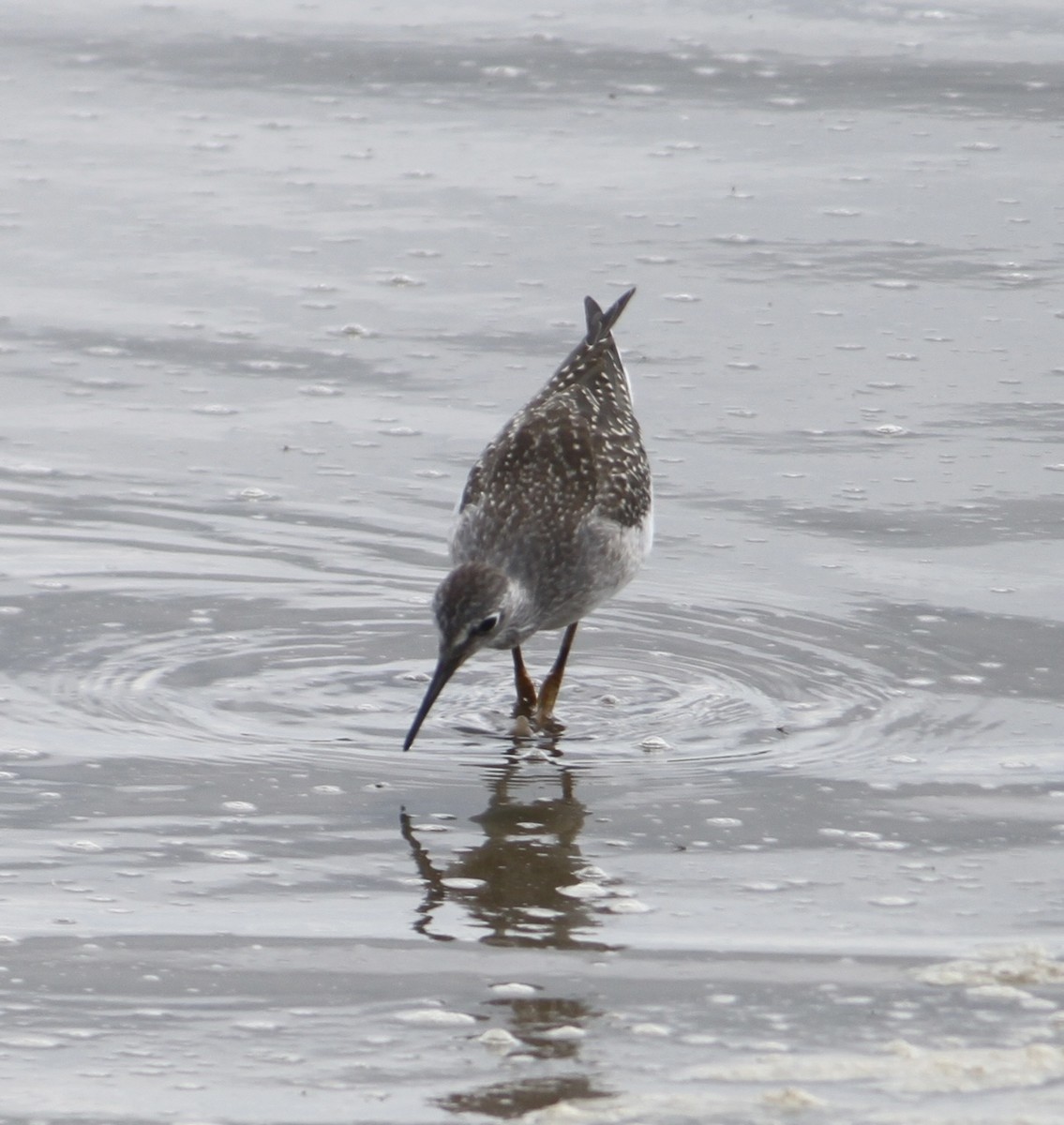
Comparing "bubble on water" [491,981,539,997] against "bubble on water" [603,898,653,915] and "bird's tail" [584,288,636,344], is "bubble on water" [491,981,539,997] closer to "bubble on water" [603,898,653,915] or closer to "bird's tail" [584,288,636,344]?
"bubble on water" [603,898,653,915]

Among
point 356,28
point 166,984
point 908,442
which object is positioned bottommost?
point 166,984

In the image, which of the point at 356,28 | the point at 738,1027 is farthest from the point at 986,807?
the point at 356,28

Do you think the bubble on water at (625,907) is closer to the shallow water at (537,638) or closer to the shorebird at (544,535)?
the shallow water at (537,638)

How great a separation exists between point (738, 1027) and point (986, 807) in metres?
1.44

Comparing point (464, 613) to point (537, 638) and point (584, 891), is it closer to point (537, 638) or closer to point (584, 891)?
point (584, 891)

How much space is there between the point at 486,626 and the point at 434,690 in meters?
0.30

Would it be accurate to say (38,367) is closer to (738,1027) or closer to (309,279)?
(309,279)

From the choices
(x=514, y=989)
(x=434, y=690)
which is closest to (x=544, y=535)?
(x=434, y=690)

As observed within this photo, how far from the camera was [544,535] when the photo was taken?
6363mm

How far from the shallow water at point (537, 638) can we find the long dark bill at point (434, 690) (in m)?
0.11

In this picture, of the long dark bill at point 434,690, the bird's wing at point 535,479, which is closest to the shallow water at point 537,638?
the long dark bill at point 434,690

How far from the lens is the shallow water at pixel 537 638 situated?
13.8 feet

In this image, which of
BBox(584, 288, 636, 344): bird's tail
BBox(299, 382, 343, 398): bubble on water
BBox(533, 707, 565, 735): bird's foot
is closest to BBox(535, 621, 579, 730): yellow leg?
BBox(533, 707, 565, 735): bird's foot

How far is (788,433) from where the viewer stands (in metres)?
8.47
